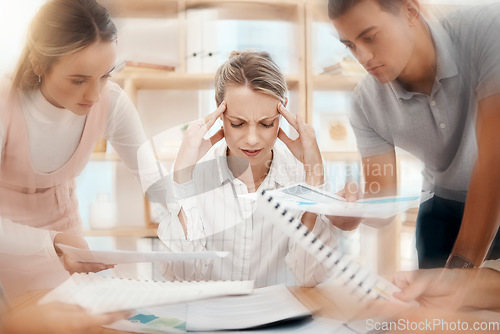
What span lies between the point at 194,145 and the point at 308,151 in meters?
0.17

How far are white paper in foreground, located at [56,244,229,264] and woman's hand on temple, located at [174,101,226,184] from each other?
112 millimetres

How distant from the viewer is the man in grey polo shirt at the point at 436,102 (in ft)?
2.35

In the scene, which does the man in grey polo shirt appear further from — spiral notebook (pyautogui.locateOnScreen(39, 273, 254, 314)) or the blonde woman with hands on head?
spiral notebook (pyautogui.locateOnScreen(39, 273, 254, 314))

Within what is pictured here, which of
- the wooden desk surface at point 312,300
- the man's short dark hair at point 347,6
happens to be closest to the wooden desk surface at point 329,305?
the wooden desk surface at point 312,300

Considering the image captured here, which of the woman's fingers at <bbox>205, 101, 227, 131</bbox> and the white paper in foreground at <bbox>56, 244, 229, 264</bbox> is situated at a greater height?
the woman's fingers at <bbox>205, 101, 227, 131</bbox>

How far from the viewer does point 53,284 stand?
2.46ft

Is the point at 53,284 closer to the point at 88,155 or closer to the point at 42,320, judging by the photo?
the point at 42,320

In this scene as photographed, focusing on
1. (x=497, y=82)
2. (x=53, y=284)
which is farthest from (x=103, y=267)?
(x=497, y=82)

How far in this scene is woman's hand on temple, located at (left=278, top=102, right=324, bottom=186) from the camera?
738 millimetres

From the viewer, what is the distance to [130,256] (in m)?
0.72

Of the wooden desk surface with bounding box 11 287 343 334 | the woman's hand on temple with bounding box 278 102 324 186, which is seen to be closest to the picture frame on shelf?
the woman's hand on temple with bounding box 278 102 324 186

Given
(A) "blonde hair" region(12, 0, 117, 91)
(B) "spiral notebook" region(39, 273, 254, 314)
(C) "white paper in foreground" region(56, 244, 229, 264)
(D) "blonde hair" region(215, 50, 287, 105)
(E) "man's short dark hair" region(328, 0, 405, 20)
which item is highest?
(E) "man's short dark hair" region(328, 0, 405, 20)

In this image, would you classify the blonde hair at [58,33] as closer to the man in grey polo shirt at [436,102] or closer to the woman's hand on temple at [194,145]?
the woman's hand on temple at [194,145]

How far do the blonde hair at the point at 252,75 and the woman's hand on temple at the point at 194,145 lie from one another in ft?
0.11
